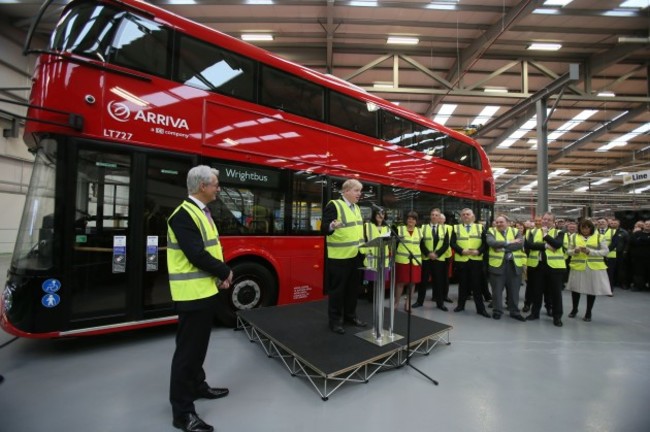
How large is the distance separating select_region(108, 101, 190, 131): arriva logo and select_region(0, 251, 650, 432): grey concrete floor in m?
2.40

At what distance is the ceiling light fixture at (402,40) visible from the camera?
7.55 m

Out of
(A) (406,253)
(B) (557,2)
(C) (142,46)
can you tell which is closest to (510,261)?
(A) (406,253)

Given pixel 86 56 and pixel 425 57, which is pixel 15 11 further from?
pixel 425 57

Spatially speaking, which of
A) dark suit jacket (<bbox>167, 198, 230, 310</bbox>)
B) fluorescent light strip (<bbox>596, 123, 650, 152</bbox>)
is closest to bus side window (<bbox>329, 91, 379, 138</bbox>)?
dark suit jacket (<bbox>167, 198, 230, 310</bbox>)

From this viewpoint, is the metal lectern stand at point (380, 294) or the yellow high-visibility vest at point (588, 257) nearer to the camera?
the metal lectern stand at point (380, 294)

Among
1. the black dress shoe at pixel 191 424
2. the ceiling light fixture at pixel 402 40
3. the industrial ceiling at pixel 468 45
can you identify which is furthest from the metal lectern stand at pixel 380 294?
the ceiling light fixture at pixel 402 40

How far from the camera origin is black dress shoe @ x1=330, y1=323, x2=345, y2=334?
9.85 ft

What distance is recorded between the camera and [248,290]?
12.4ft

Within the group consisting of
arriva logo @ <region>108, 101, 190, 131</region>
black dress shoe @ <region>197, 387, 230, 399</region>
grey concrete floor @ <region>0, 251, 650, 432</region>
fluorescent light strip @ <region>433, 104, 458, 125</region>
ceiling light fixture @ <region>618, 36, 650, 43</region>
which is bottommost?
grey concrete floor @ <region>0, 251, 650, 432</region>

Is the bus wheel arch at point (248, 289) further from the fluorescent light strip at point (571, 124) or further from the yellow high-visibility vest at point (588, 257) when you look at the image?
the fluorescent light strip at point (571, 124)

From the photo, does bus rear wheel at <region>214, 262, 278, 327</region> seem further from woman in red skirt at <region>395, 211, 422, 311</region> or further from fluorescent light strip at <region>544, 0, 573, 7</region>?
fluorescent light strip at <region>544, 0, 573, 7</region>

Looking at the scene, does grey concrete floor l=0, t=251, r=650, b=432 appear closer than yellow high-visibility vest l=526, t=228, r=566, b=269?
Yes

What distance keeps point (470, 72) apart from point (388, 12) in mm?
3968

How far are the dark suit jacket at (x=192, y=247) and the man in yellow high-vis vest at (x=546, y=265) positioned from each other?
4546 mm
